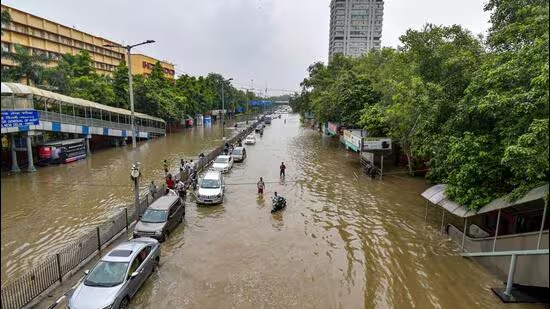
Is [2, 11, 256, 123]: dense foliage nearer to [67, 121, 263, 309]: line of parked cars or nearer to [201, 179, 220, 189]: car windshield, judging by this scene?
[201, 179, 220, 189]: car windshield

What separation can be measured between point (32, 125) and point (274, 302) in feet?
83.3

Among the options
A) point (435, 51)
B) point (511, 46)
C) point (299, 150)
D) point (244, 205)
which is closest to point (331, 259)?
point (244, 205)

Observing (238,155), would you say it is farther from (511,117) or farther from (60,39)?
(60,39)

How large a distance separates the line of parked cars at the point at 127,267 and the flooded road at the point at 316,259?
597 mm

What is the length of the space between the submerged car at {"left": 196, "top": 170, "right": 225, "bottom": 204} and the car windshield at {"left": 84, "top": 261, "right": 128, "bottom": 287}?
927cm

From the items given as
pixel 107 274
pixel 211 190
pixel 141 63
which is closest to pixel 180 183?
pixel 211 190

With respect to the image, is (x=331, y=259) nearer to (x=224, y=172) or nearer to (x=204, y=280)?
(x=204, y=280)

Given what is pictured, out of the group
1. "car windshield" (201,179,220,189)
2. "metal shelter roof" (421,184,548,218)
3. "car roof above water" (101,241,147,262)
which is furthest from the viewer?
"car windshield" (201,179,220,189)

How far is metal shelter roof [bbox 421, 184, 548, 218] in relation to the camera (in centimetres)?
1054

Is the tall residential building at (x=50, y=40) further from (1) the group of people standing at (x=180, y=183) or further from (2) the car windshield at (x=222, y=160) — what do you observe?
(1) the group of people standing at (x=180, y=183)

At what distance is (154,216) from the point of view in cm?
1524

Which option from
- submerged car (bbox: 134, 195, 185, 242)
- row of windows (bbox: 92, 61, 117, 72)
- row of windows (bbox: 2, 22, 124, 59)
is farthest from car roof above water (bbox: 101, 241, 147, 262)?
row of windows (bbox: 92, 61, 117, 72)

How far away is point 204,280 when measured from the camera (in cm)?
1177

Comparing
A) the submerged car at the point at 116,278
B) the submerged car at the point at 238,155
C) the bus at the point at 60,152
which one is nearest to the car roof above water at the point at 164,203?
the submerged car at the point at 116,278
